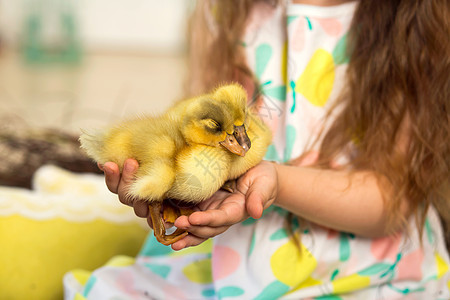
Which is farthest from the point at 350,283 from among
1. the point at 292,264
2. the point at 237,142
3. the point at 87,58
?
the point at 87,58

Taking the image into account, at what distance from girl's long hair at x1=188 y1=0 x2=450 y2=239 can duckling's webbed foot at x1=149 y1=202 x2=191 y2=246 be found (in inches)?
12.7

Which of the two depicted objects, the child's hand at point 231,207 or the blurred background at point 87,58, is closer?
the child's hand at point 231,207

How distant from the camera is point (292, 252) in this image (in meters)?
0.75

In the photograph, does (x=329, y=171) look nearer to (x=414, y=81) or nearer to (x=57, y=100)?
(x=414, y=81)

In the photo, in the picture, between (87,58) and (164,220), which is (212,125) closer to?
(164,220)

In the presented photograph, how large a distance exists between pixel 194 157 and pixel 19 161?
87 cm

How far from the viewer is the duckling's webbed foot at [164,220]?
514 mm

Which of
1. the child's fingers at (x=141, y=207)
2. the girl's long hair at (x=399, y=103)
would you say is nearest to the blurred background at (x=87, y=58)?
the girl's long hair at (x=399, y=103)

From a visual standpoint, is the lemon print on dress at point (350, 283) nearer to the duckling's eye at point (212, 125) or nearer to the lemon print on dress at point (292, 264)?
the lemon print on dress at point (292, 264)

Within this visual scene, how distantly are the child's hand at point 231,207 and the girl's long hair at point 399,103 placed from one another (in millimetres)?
239

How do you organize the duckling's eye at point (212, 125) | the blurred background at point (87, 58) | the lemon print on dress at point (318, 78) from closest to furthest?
the duckling's eye at point (212, 125)
the lemon print on dress at point (318, 78)
the blurred background at point (87, 58)

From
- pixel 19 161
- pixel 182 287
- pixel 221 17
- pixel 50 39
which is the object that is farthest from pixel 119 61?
pixel 182 287

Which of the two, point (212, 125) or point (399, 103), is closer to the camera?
point (212, 125)

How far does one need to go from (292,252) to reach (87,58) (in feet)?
11.4
